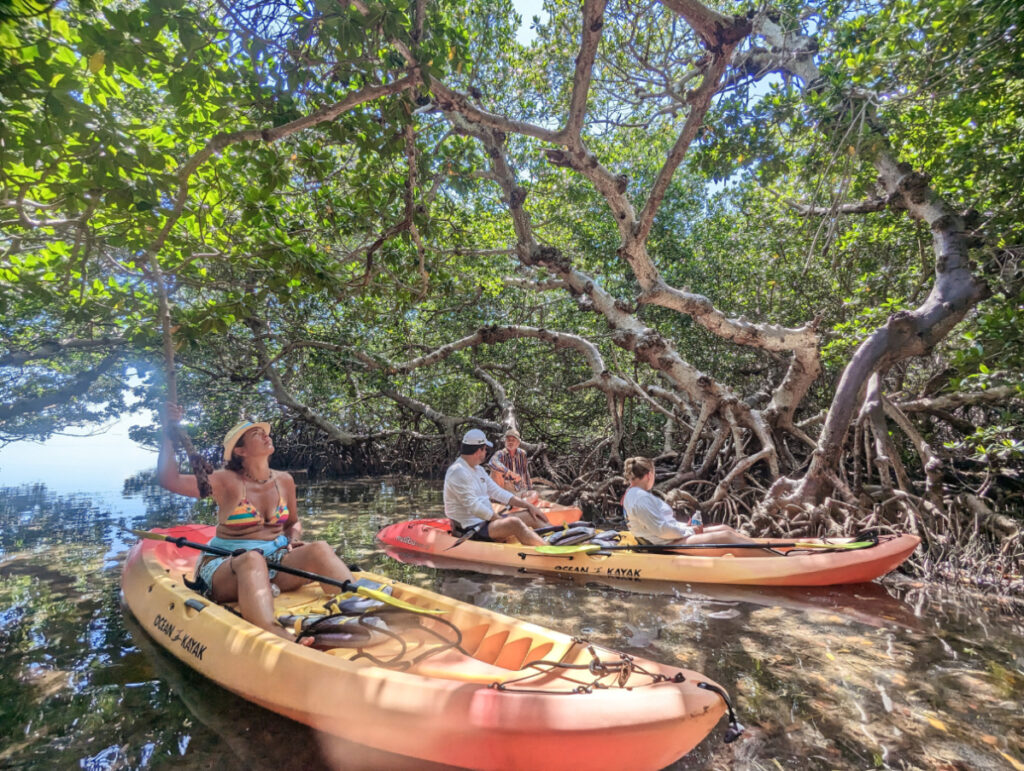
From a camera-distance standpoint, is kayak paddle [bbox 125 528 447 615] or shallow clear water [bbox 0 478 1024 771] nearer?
shallow clear water [bbox 0 478 1024 771]

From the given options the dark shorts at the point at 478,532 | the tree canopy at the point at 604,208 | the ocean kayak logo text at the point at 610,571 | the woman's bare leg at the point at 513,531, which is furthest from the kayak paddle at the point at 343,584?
the dark shorts at the point at 478,532

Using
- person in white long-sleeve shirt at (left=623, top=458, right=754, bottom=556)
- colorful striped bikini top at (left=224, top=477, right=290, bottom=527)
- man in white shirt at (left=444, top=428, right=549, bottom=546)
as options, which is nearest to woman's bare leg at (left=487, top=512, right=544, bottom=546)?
man in white shirt at (left=444, top=428, right=549, bottom=546)

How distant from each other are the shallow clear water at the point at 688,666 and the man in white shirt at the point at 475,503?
46cm

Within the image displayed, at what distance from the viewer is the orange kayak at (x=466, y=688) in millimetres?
1859

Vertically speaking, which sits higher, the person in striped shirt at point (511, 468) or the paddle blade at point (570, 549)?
the person in striped shirt at point (511, 468)

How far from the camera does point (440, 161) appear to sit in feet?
19.9

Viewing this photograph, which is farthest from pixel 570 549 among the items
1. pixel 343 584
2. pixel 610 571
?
pixel 343 584

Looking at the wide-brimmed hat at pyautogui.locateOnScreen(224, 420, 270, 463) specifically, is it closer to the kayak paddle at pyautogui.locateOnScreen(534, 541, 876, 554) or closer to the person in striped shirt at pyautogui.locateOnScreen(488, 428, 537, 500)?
the kayak paddle at pyautogui.locateOnScreen(534, 541, 876, 554)

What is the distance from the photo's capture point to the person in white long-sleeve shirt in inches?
199

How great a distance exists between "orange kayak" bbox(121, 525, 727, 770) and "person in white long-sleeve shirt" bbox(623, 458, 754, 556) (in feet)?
8.23

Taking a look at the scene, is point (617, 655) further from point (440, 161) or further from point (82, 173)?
point (440, 161)

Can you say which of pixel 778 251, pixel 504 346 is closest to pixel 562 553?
pixel 778 251

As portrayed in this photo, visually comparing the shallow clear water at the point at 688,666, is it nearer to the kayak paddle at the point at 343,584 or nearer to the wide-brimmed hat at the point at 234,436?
the kayak paddle at the point at 343,584

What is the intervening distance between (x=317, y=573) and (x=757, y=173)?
5714 mm
